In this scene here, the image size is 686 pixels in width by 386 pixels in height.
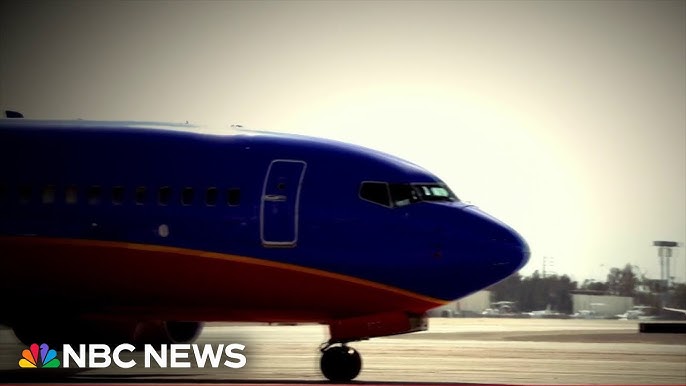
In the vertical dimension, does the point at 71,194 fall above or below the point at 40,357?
above

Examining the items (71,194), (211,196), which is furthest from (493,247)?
(71,194)

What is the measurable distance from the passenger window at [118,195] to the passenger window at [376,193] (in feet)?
14.3

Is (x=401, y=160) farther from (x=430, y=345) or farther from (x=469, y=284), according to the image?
(x=430, y=345)

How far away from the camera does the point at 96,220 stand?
994 inches

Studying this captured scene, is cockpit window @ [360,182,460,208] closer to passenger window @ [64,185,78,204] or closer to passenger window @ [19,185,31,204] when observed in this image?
passenger window @ [64,185,78,204]

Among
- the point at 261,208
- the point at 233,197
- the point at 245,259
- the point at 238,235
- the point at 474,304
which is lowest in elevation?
the point at 245,259

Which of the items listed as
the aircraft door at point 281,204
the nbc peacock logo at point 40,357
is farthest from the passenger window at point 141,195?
the nbc peacock logo at point 40,357

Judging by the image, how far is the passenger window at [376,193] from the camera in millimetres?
24766

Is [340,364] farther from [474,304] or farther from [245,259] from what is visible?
[474,304]

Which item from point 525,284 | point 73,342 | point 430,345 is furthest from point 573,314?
point 73,342

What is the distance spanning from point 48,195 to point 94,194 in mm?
891

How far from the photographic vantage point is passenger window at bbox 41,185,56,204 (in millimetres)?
25641

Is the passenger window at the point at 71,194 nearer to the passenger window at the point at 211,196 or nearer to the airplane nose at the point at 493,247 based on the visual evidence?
the passenger window at the point at 211,196

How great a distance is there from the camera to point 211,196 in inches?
988
